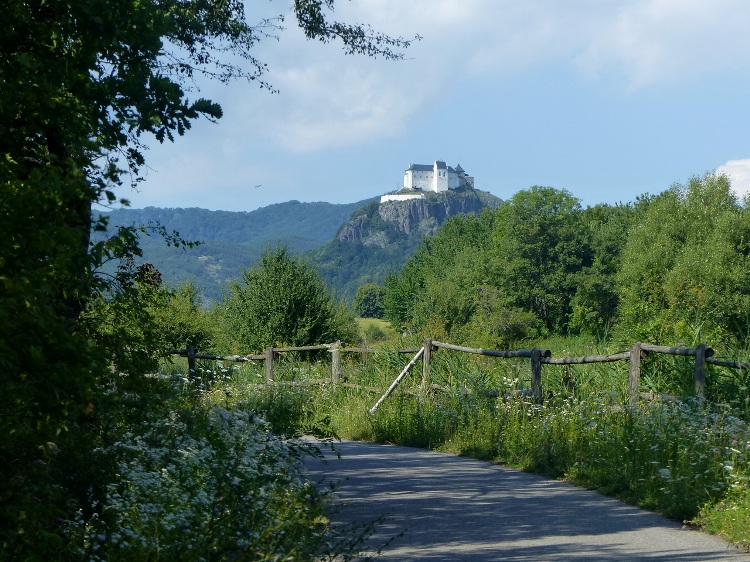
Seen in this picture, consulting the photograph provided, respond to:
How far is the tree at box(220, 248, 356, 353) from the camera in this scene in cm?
2928

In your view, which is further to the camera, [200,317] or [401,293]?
[401,293]

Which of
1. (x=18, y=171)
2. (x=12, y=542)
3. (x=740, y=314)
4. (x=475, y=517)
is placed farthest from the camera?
(x=740, y=314)

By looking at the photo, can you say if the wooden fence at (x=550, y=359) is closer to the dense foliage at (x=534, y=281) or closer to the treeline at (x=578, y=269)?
the treeline at (x=578, y=269)

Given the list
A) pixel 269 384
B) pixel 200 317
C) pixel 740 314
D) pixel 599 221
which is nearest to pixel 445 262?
pixel 599 221

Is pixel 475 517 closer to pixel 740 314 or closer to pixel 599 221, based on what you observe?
pixel 740 314

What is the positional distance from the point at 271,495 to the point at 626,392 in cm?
707

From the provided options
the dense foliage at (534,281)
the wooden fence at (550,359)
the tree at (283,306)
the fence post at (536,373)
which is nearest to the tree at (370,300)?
the dense foliage at (534,281)

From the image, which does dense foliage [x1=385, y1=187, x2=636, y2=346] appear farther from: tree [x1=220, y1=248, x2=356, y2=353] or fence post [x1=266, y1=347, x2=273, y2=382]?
fence post [x1=266, y1=347, x2=273, y2=382]

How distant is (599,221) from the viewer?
9169cm

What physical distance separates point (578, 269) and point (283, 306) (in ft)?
174

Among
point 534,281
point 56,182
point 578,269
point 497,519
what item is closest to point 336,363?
point 497,519

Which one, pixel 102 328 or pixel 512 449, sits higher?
pixel 102 328

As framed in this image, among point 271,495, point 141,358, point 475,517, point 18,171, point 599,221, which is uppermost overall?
point 599,221

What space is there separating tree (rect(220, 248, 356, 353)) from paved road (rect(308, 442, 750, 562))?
61.0 feet
